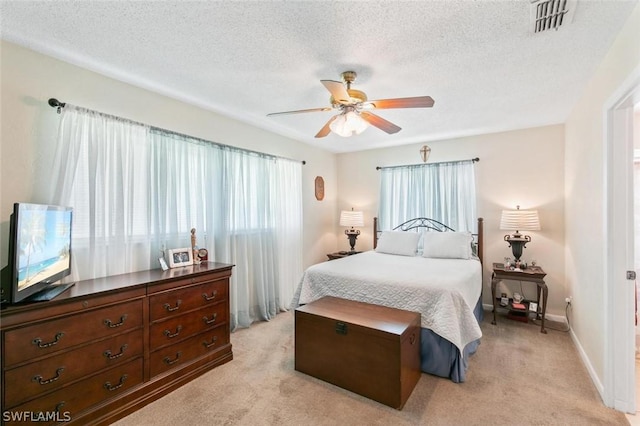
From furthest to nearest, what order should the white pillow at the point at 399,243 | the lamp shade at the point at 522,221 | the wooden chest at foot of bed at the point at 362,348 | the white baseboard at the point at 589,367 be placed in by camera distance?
the white pillow at the point at 399,243 < the lamp shade at the point at 522,221 < the white baseboard at the point at 589,367 < the wooden chest at foot of bed at the point at 362,348

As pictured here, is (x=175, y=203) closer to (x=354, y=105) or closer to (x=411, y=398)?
(x=354, y=105)

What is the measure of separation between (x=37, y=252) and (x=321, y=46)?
221 cm

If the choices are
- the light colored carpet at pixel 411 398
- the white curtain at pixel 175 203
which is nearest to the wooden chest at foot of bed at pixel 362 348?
the light colored carpet at pixel 411 398

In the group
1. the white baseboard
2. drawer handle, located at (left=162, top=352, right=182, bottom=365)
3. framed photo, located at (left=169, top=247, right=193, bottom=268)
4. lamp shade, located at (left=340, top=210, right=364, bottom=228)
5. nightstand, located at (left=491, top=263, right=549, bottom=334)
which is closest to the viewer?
the white baseboard

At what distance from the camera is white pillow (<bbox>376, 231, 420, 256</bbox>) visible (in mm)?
4093

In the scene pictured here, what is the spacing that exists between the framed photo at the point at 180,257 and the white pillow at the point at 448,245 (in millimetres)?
2917

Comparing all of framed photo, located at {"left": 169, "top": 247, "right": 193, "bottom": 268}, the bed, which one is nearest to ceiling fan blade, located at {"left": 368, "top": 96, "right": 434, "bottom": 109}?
the bed

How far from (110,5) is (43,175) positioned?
51.0 inches

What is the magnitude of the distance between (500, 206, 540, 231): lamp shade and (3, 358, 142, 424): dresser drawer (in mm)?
4123

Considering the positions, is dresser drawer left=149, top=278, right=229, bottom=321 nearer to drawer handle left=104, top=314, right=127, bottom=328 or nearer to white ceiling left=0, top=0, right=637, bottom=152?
drawer handle left=104, top=314, right=127, bottom=328

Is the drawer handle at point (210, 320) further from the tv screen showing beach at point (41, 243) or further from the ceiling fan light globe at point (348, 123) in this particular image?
the ceiling fan light globe at point (348, 123)

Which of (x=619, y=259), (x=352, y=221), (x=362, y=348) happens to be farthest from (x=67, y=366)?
(x=352, y=221)

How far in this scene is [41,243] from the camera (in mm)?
1800

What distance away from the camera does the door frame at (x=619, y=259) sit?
1.99 meters
